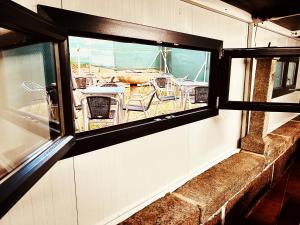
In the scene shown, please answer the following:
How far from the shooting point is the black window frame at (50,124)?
27.2 inches

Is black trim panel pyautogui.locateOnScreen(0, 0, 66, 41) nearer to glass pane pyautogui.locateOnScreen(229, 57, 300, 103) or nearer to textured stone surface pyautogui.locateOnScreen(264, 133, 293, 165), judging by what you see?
glass pane pyautogui.locateOnScreen(229, 57, 300, 103)

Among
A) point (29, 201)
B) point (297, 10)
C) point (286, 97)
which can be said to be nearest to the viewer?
point (29, 201)

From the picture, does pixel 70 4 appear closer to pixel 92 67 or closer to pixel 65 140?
pixel 65 140

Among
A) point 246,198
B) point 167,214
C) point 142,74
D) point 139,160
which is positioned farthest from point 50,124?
point 142,74

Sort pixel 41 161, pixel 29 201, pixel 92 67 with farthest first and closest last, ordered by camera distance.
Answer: pixel 92 67
pixel 29 201
pixel 41 161

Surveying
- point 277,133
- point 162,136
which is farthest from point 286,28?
point 162,136

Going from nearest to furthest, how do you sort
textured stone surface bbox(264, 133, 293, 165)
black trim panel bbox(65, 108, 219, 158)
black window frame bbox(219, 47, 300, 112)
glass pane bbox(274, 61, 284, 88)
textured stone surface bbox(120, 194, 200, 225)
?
black trim panel bbox(65, 108, 219, 158), textured stone surface bbox(120, 194, 200, 225), black window frame bbox(219, 47, 300, 112), textured stone surface bbox(264, 133, 293, 165), glass pane bbox(274, 61, 284, 88)

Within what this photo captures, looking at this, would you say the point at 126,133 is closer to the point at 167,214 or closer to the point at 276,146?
the point at 167,214

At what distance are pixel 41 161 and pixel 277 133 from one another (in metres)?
5.07

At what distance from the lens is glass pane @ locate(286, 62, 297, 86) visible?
5.66m

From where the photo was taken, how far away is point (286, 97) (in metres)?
5.77

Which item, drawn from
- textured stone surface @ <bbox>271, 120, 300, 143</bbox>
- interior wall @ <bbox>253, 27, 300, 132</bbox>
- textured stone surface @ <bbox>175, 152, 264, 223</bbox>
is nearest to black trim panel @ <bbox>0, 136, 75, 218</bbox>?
textured stone surface @ <bbox>175, 152, 264, 223</bbox>

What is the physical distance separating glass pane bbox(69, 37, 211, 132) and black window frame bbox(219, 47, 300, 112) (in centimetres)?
103

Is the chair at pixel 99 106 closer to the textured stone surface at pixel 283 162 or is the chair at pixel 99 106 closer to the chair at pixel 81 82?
the chair at pixel 81 82
